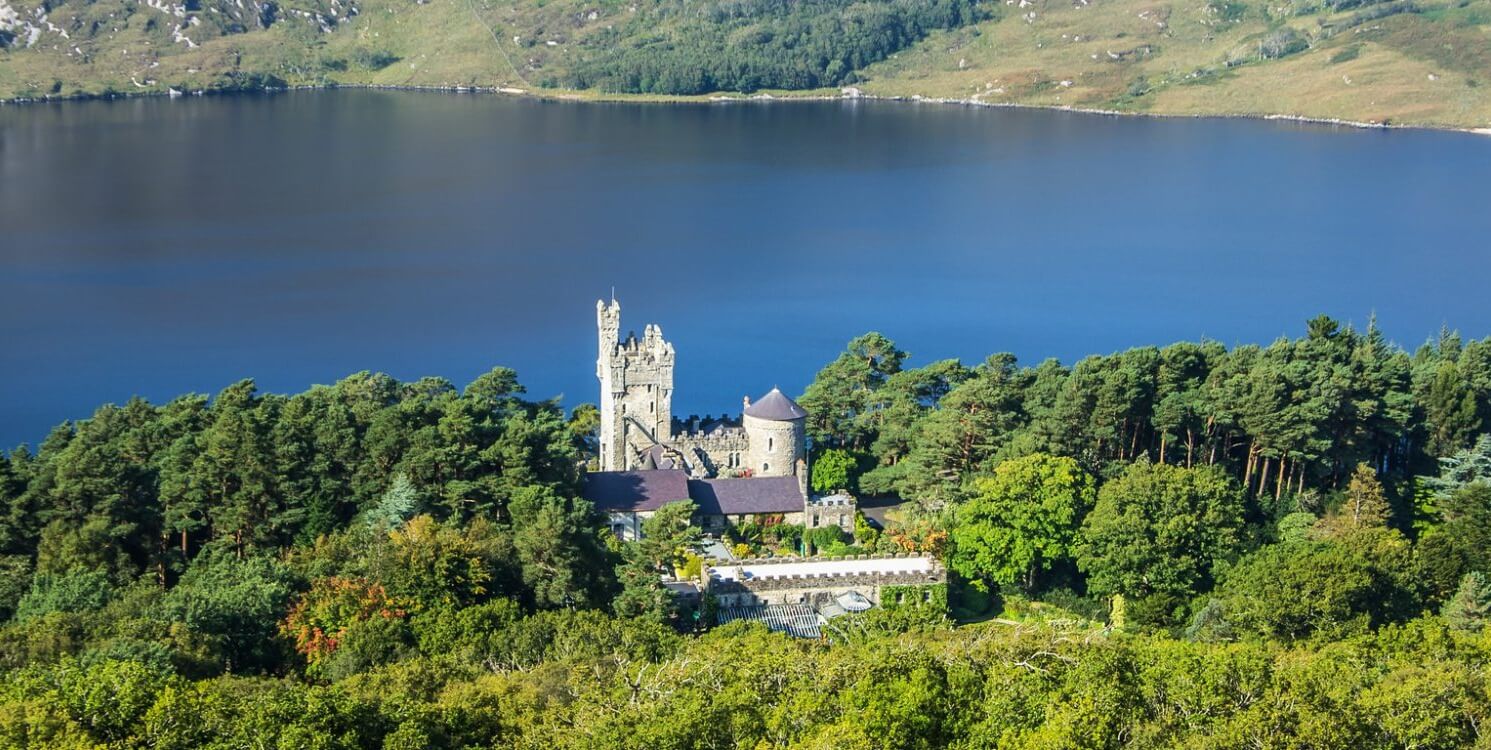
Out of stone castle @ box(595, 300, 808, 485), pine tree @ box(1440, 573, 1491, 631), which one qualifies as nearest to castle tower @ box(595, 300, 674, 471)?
stone castle @ box(595, 300, 808, 485)

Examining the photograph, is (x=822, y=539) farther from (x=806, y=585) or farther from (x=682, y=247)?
(x=682, y=247)

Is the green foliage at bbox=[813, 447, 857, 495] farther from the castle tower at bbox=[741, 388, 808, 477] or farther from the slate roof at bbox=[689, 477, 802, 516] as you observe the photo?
the slate roof at bbox=[689, 477, 802, 516]

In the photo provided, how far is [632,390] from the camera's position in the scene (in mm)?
57344

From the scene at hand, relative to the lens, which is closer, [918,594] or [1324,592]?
[1324,592]

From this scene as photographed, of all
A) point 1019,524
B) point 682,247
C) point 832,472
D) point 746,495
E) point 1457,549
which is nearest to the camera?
point 1457,549

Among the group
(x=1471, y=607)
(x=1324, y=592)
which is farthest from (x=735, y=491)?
(x=1471, y=607)

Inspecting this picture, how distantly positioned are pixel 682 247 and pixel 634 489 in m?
59.9

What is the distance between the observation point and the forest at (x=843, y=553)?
3009 centimetres

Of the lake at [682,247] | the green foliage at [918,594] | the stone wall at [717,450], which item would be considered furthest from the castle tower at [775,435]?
the lake at [682,247]

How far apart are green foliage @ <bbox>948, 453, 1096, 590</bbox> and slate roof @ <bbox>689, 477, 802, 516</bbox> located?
6460 millimetres

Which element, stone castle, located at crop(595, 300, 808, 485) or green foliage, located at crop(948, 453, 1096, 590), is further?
stone castle, located at crop(595, 300, 808, 485)

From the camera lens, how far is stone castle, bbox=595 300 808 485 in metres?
56.6

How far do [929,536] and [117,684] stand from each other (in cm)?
2614

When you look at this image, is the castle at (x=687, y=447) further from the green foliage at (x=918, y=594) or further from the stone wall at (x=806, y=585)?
the green foliage at (x=918, y=594)
